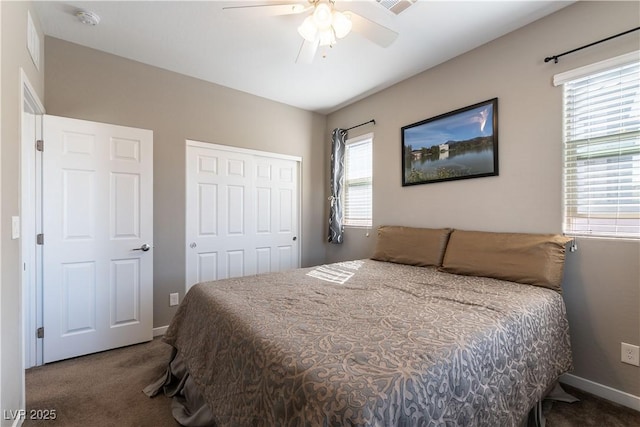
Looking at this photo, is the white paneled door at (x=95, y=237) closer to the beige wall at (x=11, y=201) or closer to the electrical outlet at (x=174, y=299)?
the electrical outlet at (x=174, y=299)

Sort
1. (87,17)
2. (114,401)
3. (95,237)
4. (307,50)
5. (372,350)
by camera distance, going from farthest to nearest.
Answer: (95,237) < (87,17) < (307,50) < (114,401) < (372,350)

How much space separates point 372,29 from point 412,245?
185cm

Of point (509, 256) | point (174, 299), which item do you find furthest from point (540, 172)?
point (174, 299)

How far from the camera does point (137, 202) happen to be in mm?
2686

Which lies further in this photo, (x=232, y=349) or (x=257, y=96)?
(x=257, y=96)

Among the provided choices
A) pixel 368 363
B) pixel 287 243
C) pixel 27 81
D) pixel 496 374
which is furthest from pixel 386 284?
pixel 27 81

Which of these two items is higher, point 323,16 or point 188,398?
point 323,16

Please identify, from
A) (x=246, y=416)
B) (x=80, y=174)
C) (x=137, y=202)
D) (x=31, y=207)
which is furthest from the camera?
(x=137, y=202)

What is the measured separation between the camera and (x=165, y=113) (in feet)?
9.63

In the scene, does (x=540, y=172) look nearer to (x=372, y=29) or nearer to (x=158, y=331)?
(x=372, y=29)

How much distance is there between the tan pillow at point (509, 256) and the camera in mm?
1883

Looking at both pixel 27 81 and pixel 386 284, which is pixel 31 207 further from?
pixel 386 284

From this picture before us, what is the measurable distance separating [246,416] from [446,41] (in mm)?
2971

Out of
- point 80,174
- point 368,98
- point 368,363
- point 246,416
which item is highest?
point 368,98
